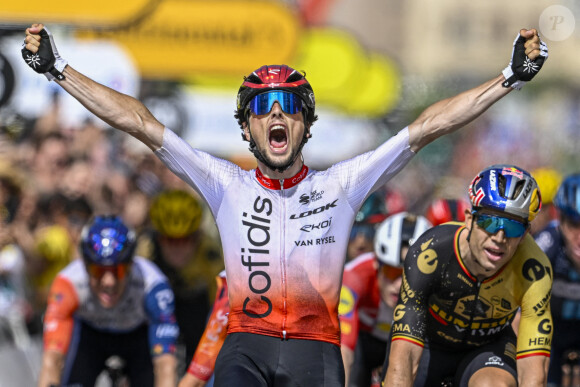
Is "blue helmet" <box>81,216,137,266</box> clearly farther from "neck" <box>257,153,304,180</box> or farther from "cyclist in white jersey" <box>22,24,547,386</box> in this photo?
"neck" <box>257,153,304,180</box>

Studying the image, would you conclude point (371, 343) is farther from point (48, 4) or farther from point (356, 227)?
point (48, 4)

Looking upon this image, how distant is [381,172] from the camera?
6.04 m

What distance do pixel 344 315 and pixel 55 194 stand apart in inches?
238

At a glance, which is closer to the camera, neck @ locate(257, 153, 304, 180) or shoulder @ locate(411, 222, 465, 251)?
neck @ locate(257, 153, 304, 180)

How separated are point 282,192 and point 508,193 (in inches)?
53.1

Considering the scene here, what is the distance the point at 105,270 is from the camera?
318 inches

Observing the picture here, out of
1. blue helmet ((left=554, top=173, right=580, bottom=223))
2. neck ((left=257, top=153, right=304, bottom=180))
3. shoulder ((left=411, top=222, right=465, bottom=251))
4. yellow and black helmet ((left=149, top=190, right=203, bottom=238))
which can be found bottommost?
shoulder ((left=411, top=222, right=465, bottom=251))

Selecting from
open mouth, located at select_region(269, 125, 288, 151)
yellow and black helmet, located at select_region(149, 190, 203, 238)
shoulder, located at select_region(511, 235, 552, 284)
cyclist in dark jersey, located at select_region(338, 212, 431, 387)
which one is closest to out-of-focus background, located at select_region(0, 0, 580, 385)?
yellow and black helmet, located at select_region(149, 190, 203, 238)

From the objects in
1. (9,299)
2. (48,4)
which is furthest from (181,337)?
(48,4)

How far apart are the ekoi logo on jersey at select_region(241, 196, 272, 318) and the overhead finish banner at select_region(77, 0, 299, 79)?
1612 centimetres

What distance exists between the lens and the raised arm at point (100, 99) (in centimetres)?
593

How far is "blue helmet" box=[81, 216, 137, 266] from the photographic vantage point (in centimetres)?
800

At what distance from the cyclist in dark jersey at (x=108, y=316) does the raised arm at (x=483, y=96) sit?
123 inches

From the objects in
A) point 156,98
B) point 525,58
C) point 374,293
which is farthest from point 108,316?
point 156,98
